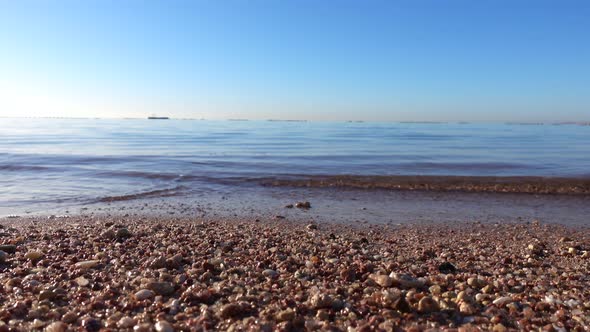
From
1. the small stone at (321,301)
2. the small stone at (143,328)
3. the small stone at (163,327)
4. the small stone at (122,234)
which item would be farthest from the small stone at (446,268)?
the small stone at (122,234)

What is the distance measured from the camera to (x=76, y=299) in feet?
13.2

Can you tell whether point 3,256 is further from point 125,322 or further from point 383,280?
point 383,280

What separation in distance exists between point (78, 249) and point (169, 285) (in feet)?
8.09

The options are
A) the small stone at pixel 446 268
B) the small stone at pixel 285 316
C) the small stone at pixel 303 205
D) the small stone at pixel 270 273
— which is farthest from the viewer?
the small stone at pixel 303 205

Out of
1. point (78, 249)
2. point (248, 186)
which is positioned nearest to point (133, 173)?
point (248, 186)

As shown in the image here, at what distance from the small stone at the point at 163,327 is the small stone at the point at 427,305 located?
2.17 metres

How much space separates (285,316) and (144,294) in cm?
140

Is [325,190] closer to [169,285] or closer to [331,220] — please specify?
A: [331,220]

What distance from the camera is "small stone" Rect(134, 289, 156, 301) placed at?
3.96 m

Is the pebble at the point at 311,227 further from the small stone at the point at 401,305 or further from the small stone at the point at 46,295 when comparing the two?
the small stone at the point at 46,295

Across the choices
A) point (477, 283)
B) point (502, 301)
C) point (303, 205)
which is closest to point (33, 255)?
point (477, 283)

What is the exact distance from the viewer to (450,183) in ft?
50.0

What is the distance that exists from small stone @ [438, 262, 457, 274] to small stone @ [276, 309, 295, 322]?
2391mm

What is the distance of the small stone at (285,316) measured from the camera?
11.8 feet
